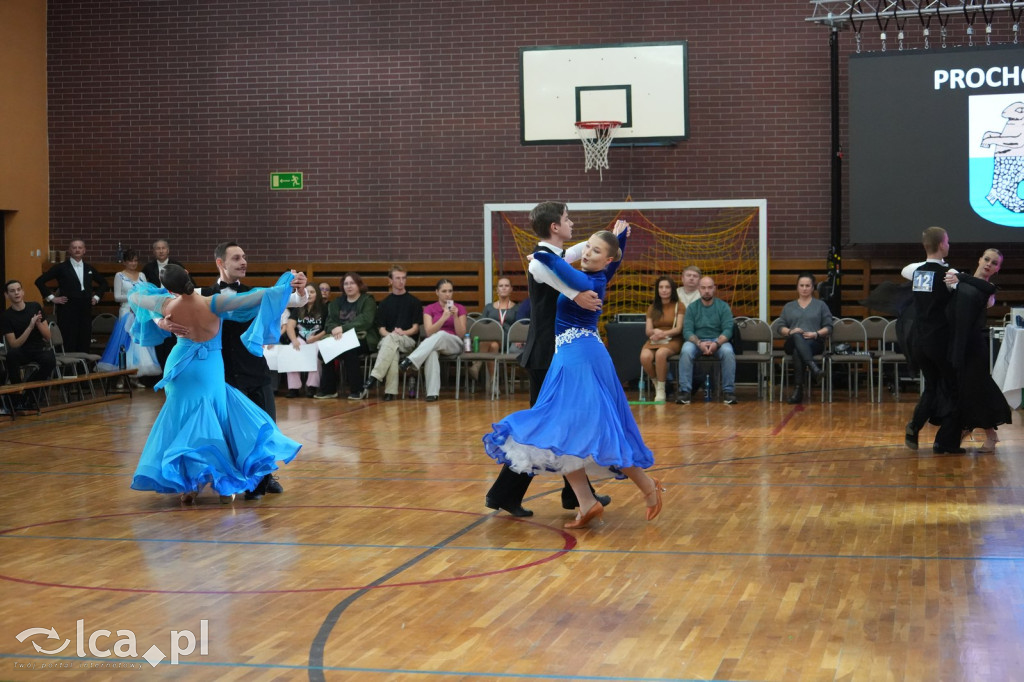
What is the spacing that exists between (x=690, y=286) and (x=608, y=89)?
2.59 metres

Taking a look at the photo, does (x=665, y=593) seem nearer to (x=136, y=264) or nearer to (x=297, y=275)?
(x=297, y=275)

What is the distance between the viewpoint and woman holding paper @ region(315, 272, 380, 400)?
12.9 meters

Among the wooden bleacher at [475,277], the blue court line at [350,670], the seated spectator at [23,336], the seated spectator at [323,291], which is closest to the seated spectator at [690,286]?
the wooden bleacher at [475,277]

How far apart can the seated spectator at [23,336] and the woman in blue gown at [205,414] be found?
543 centimetres

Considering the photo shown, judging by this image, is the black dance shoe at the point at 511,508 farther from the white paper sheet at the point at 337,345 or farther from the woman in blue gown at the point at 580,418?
the white paper sheet at the point at 337,345

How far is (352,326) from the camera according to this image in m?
13.0

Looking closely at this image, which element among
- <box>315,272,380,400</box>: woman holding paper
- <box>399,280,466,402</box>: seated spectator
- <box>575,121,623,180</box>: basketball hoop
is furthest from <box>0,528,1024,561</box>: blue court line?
<box>575,121,623,180</box>: basketball hoop

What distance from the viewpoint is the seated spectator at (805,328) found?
12055mm

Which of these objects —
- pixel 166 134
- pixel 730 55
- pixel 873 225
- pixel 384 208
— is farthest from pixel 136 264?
pixel 873 225

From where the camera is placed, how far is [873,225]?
1302 cm

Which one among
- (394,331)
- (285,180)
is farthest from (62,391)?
(394,331)

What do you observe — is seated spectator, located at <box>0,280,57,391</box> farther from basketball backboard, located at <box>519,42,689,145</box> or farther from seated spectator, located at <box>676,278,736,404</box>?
seated spectator, located at <box>676,278,736,404</box>

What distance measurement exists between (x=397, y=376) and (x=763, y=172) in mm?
5094

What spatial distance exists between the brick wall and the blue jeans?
2.68m
